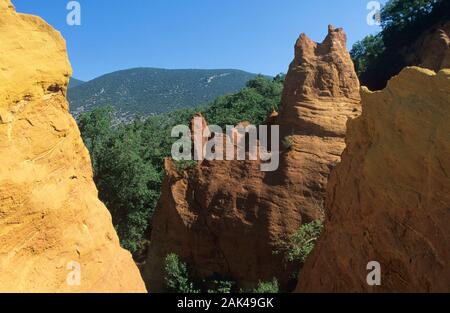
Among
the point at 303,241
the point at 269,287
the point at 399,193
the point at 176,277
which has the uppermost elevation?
the point at 399,193

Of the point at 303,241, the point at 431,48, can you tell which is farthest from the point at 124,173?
the point at 431,48

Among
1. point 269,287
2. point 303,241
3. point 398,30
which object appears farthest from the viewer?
point 398,30

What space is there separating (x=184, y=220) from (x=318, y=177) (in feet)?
15.0

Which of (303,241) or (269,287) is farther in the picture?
(303,241)

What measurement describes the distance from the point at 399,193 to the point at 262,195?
7945mm

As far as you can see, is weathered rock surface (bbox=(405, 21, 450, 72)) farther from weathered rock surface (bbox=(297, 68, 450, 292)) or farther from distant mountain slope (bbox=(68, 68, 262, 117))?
distant mountain slope (bbox=(68, 68, 262, 117))

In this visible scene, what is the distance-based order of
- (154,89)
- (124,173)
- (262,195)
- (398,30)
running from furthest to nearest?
(154,89), (398,30), (124,173), (262,195)

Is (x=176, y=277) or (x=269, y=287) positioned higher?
(x=269, y=287)

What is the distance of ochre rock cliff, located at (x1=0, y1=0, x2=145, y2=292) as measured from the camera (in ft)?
16.0

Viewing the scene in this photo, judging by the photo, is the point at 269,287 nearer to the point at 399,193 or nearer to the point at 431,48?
the point at 399,193

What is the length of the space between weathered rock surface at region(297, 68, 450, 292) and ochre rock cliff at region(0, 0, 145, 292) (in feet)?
12.9

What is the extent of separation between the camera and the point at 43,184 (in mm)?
5254
